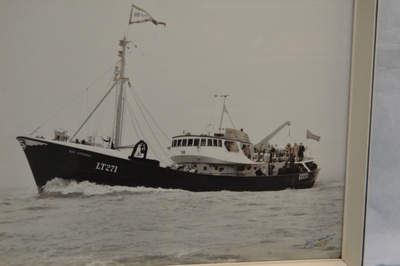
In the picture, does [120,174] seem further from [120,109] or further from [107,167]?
[120,109]

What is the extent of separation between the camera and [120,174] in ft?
2.74

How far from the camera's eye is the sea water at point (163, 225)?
81 cm

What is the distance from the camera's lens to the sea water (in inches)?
31.9

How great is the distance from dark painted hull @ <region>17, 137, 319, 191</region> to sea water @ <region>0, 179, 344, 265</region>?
0.02m

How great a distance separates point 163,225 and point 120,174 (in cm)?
15

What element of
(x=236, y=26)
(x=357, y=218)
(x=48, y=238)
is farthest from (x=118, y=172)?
(x=357, y=218)

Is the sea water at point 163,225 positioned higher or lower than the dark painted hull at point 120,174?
lower

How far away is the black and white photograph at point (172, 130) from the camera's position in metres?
0.80
